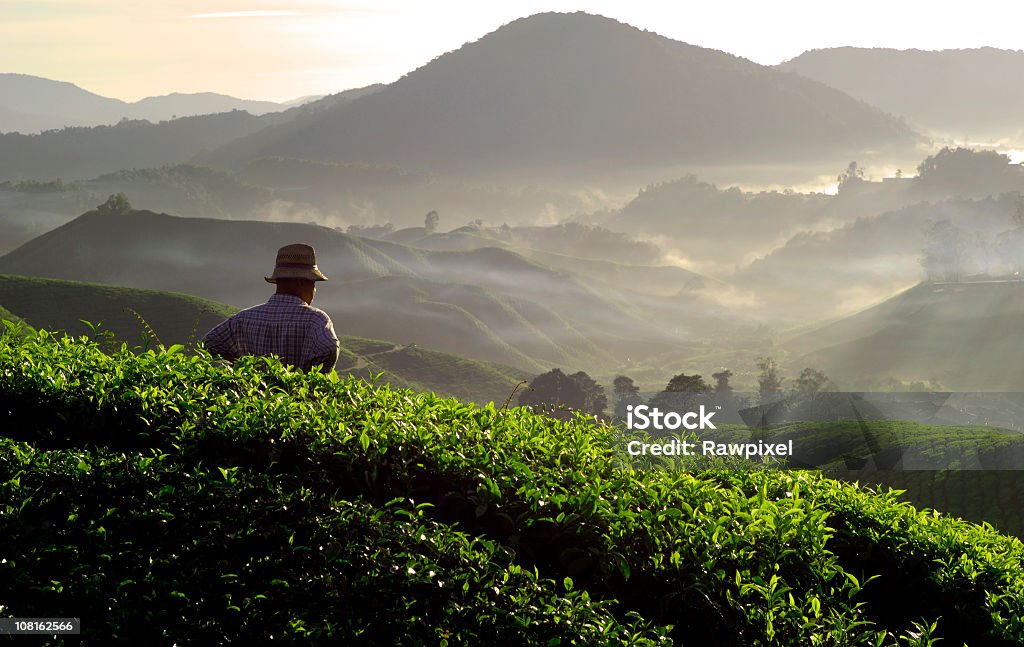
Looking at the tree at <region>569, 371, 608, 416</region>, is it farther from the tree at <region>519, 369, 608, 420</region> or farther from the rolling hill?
the rolling hill

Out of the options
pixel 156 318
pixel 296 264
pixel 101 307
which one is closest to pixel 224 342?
pixel 296 264

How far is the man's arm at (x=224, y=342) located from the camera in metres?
8.31

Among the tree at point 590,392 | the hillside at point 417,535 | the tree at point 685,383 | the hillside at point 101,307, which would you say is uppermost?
the hillside at point 417,535

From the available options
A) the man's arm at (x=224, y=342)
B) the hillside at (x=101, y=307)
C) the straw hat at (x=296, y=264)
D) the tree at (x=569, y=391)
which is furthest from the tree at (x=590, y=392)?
the man's arm at (x=224, y=342)

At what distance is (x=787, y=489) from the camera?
246 inches

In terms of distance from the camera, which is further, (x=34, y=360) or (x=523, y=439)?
(x=34, y=360)

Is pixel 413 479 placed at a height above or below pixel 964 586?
above

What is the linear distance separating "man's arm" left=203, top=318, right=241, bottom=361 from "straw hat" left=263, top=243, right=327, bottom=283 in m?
0.62

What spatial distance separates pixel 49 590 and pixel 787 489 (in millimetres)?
4689

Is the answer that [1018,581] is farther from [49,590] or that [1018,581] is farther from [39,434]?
[39,434]

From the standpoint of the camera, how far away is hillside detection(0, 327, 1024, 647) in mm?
4695

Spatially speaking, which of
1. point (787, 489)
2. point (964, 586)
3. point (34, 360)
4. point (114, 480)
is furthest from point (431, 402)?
point (964, 586)

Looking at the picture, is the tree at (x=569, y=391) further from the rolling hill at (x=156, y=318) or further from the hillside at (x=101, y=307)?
the hillside at (x=101, y=307)

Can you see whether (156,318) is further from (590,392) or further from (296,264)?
(296,264)
